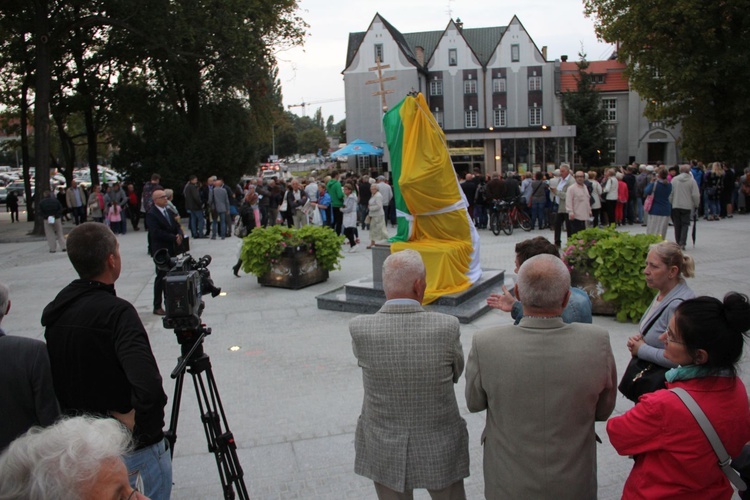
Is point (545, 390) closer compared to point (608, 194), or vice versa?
point (545, 390)

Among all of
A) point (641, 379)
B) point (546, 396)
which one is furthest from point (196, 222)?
point (546, 396)

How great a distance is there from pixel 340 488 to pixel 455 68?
4802 centimetres

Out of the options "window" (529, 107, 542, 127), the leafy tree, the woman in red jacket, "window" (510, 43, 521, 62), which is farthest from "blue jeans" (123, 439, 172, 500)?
the leafy tree

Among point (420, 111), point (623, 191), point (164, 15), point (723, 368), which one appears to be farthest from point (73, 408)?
point (164, 15)

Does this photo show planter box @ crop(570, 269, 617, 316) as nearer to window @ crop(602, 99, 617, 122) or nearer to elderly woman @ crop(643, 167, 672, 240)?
elderly woman @ crop(643, 167, 672, 240)

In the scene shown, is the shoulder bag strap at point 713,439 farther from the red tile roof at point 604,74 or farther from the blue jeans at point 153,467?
the red tile roof at point 604,74

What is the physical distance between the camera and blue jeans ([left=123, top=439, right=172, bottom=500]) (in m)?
3.13

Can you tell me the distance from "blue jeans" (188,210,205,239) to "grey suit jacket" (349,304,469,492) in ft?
53.9

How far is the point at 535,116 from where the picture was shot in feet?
162

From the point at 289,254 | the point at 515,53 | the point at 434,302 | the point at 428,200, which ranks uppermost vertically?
the point at 515,53

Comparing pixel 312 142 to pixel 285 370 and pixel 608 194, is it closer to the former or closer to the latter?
pixel 608 194

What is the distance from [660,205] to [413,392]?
38.4 ft

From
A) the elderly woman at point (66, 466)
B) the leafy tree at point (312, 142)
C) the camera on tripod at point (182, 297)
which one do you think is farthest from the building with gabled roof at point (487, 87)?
the elderly woman at point (66, 466)

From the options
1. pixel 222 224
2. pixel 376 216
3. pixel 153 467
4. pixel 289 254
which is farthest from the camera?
pixel 222 224
